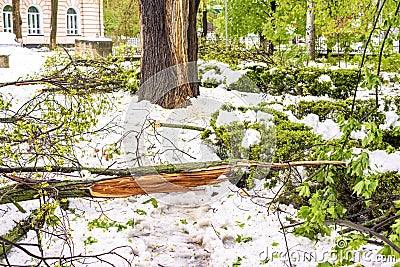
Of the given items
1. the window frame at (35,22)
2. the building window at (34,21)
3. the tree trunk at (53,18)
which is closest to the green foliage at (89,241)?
the tree trunk at (53,18)

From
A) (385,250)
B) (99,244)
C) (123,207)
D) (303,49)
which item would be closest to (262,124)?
(123,207)

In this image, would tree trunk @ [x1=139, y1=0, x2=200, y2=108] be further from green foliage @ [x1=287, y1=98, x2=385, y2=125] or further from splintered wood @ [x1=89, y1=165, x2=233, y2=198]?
splintered wood @ [x1=89, y1=165, x2=233, y2=198]

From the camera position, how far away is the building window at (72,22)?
87.6ft

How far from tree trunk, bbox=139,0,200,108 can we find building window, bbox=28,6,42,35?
2011cm

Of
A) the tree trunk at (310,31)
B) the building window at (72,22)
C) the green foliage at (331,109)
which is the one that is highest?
the building window at (72,22)

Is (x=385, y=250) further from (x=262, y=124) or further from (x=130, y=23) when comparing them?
(x=130, y=23)

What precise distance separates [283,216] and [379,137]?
1931 millimetres

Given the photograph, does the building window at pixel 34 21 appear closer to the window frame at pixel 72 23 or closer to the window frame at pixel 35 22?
the window frame at pixel 35 22

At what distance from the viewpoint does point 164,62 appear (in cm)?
721

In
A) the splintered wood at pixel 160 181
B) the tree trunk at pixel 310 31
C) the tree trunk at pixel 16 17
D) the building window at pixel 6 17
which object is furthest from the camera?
the building window at pixel 6 17

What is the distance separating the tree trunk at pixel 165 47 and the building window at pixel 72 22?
20.5 meters

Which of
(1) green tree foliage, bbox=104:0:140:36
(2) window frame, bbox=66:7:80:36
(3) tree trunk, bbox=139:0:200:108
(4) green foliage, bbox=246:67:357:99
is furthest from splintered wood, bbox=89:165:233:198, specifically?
(2) window frame, bbox=66:7:80:36

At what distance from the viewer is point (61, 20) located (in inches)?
1030

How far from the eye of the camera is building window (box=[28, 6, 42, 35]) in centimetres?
2570
